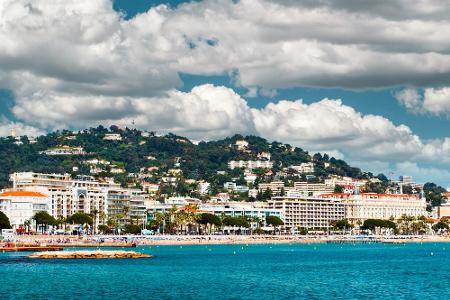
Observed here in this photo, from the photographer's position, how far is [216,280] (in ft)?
288

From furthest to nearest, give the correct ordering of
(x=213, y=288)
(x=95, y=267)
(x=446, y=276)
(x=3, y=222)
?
1. (x=3, y=222)
2. (x=95, y=267)
3. (x=446, y=276)
4. (x=213, y=288)

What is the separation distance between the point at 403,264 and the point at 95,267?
1652 inches

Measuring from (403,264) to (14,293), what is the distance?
6217cm

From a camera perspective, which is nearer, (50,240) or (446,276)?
(446,276)

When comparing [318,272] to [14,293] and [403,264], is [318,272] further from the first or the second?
[14,293]

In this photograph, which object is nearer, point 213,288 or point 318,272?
point 213,288

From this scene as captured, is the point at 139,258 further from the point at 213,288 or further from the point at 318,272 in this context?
the point at 213,288

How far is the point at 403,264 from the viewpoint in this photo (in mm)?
119375

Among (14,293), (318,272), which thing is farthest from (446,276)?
(14,293)

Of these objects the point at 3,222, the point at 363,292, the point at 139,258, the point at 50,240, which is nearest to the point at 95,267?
the point at 139,258

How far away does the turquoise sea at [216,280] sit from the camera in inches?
2889

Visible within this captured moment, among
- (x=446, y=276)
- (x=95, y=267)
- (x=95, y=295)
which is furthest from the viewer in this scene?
(x=95, y=267)

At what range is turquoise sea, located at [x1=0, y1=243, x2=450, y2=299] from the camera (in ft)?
241

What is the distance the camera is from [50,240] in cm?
17525
